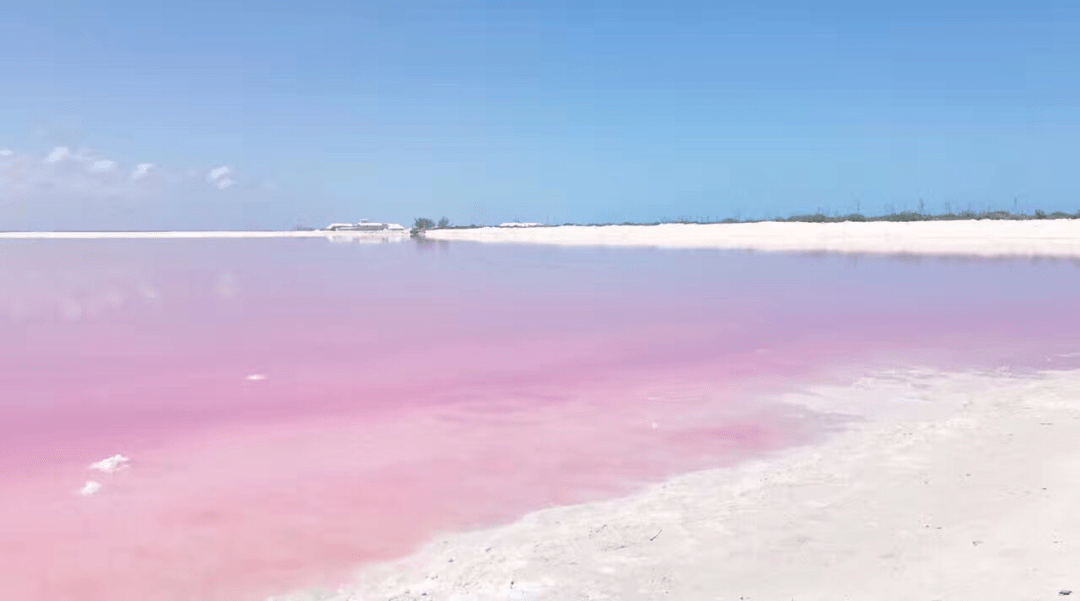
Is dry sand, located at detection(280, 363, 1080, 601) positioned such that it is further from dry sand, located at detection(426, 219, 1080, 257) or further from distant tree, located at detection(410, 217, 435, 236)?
distant tree, located at detection(410, 217, 435, 236)

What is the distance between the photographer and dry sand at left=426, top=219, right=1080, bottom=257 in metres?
37.6

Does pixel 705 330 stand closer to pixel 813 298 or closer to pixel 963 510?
pixel 813 298

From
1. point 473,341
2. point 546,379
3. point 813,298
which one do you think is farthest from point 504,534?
point 813,298

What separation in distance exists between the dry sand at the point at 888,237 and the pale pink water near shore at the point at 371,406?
22.1 metres

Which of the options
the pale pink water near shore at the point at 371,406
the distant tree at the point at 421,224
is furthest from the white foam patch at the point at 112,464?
the distant tree at the point at 421,224

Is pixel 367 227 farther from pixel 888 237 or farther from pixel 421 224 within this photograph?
pixel 888 237

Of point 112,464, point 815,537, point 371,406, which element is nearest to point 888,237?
point 371,406

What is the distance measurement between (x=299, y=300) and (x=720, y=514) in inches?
584

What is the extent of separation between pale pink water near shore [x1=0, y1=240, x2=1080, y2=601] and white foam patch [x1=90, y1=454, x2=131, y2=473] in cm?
10

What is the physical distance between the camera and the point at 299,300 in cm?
1788

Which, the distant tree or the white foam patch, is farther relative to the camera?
the distant tree

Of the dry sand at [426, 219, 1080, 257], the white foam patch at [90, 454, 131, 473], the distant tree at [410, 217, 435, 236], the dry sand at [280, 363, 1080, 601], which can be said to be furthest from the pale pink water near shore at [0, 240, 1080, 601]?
the distant tree at [410, 217, 435, 236]

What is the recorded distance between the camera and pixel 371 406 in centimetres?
759

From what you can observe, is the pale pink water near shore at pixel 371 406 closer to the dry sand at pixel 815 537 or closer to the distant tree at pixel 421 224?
the dry sand at pixel 815 537
